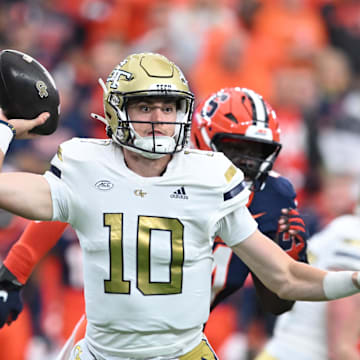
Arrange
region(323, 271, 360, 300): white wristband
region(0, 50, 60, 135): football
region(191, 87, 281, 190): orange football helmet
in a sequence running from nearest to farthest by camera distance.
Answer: region(323, 271, 360, 300): white wristband → region(0, 50, 60, 135): football → region(191, 87, 281, 190): orange football helmet

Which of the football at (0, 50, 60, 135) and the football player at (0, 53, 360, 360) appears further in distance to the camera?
the football at (0, 50, 60, 135)

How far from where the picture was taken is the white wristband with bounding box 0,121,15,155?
129 inches

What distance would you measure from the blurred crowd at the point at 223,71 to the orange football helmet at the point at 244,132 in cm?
239

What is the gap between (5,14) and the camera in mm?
7648

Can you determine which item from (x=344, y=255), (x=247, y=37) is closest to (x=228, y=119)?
(x=344, y=255)

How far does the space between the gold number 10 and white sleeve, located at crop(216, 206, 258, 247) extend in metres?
0.19

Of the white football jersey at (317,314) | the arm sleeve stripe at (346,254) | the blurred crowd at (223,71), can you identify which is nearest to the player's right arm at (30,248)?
the white football jersey at (317,314)

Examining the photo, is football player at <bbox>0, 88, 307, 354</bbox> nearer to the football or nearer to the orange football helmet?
the orange football helmet

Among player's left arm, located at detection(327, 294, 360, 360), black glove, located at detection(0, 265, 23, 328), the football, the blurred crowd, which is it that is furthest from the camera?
the blurred crowd

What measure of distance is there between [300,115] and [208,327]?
2933 mm

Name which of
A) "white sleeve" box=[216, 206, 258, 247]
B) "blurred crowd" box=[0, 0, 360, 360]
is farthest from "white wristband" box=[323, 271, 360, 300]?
"blurred crowd" box=[0, 0, 360, 360]

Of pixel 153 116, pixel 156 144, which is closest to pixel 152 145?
pixel 156 144

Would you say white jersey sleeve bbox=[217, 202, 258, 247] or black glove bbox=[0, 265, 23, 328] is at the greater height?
white jersey sleeve bbox=[217, 202, 258, 247]

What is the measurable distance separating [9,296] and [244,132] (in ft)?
4.56
